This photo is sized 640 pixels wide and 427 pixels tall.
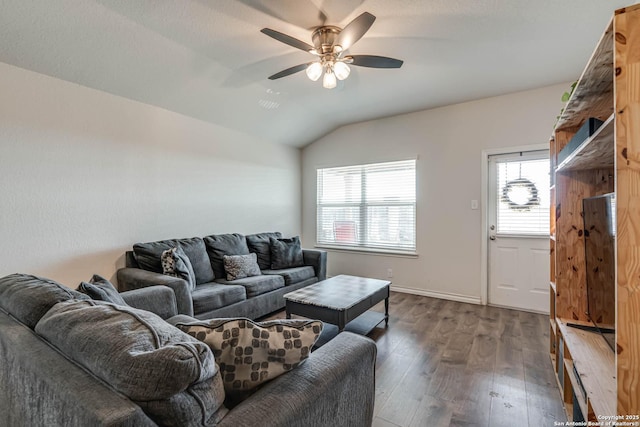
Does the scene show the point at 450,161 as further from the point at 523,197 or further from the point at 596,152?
the point at 596,152

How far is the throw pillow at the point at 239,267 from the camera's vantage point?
3430 mm

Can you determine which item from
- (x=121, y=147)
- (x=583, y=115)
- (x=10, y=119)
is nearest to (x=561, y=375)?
(x=583, y=115)

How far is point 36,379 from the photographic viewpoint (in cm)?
89

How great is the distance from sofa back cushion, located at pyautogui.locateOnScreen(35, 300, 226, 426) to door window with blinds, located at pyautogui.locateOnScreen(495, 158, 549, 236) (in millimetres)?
3842

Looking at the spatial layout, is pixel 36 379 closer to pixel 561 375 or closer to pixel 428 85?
pixel 561 375

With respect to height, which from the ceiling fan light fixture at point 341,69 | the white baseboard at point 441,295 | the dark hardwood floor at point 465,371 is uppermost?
the ceiling fan light fixture at point 341,69

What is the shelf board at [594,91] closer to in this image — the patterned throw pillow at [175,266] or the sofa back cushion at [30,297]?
the sofa back cushion at [30,297]

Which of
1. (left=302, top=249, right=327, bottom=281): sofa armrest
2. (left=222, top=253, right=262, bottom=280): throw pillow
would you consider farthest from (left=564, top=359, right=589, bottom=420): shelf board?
(left=222, top=253, right=262, bottom=280): throw pillow

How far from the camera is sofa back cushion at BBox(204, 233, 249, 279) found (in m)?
3.52

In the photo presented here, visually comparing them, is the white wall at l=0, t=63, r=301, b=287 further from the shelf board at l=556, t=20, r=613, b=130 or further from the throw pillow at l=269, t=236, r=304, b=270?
the shelf board at l=556, t=20, r=613, b=130

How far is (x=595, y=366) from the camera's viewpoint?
136 cm

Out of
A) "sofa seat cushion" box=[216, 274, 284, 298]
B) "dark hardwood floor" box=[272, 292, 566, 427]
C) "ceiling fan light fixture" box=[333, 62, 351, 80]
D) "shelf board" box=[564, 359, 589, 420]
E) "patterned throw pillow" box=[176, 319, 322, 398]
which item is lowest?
"dark hardwood floor" box=[272, 292, 566, 427]

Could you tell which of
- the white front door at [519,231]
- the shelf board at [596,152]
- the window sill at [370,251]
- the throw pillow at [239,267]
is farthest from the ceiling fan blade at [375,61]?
the window sill at [370,251]

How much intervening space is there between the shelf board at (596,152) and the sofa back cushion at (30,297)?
2.16m
